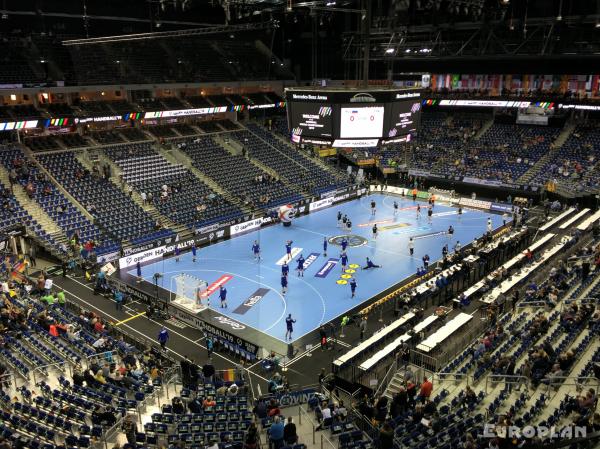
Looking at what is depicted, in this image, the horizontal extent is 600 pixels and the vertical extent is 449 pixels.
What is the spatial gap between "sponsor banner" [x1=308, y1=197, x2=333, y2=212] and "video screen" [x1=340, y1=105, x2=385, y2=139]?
2640 centimetres

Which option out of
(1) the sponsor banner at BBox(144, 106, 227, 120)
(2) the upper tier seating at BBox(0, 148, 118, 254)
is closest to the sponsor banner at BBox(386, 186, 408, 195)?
(1) the sponsor banner at BBox(144, 106, 227, 120)

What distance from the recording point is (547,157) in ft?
156

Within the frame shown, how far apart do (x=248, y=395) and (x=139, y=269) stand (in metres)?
14.5

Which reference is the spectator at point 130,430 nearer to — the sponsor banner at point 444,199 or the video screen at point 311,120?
the video screen at point 311,120

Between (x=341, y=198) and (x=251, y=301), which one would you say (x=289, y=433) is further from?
(x=341, y=198)

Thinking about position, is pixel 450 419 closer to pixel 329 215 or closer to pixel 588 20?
pixel 329 215

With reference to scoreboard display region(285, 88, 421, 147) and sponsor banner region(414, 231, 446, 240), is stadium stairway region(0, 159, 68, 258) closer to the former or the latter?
scoreboard display region(285, 88, 421, 147)

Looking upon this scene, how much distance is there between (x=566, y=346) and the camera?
54.6 ft

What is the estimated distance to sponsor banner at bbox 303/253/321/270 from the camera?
3031cm

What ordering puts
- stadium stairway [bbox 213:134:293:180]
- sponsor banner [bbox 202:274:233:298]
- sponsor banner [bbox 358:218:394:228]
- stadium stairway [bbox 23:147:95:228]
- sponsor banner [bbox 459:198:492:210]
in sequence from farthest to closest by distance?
stadium stairway [bbox 213:134:293:180]
sponsor banner [bbox 459:198:492:210]
sponsor banner [bbox 358:218:394:228]
stadium stairway [bbox 23:147:95:228]
sponsor banner [bbox 202:274:233:298]

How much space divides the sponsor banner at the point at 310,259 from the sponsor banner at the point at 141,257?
8670 mm

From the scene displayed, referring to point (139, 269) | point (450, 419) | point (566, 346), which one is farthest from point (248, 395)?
point (139, 269)

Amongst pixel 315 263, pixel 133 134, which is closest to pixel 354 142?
pixel 315 263

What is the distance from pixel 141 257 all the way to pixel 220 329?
10985mm
